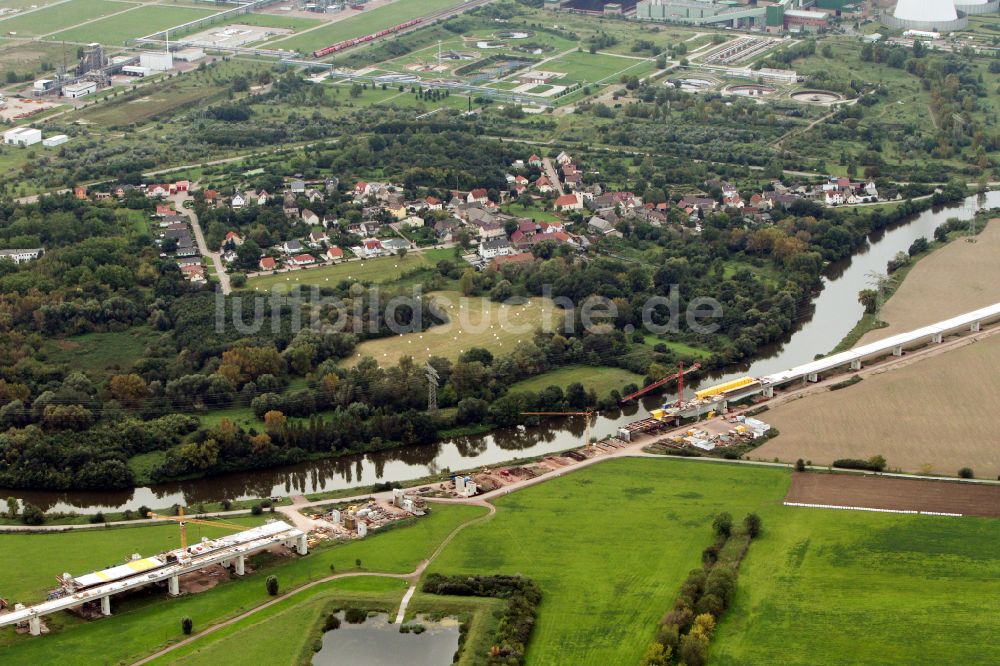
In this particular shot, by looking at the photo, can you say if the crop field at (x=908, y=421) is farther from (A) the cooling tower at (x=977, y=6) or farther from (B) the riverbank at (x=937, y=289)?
(A) the cooling tower at (x=977, y=6)

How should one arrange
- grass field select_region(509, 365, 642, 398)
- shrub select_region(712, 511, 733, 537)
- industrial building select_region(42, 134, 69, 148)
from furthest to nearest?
industrial building select_region(42, 134, 69, 148)
grass field select_region(509, 365, 642, 398)
shrub select_region(712, 511, 733, 537)

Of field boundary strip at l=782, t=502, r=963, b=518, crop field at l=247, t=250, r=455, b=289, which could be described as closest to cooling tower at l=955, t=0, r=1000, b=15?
crop field at l=247, t=250, r=455, b=289

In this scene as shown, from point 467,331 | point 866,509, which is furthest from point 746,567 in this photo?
point 467,331

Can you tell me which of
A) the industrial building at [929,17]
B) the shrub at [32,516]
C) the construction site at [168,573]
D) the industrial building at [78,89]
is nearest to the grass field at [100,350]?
the shrub at [32,516]

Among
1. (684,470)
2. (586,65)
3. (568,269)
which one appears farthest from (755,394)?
(586,65)

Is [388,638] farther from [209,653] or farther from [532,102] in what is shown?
[532,102]

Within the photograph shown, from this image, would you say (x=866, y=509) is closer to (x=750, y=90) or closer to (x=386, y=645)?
(x=386, y=645)

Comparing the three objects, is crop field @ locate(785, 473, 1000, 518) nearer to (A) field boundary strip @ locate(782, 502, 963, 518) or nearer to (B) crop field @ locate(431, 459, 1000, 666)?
(A) field boundary strip @ locate(782, 502, 963, 518)
